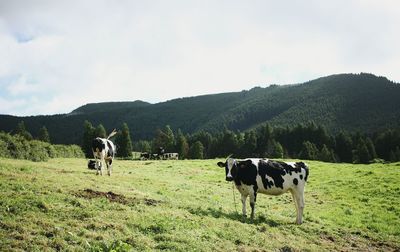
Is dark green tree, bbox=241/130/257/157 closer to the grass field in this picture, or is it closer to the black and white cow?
the grass field

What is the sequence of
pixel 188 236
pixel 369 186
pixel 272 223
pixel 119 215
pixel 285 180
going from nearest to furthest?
pixel 188 236, pixel 119 215, pixel 272 223, pixel 285 180, pixel 369 186

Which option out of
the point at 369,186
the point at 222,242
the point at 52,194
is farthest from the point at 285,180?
the point at 369,186

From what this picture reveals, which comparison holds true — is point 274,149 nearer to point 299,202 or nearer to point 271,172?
point 299,202

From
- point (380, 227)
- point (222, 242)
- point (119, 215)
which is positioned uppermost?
point (119, 215)

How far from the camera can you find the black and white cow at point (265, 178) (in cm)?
1892

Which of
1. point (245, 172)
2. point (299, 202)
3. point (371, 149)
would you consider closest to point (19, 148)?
point (245, 172)

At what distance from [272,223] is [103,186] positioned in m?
9.17

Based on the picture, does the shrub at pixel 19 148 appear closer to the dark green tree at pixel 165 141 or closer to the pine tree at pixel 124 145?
the pine tree at pixel 124 145

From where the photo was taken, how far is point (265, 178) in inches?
749

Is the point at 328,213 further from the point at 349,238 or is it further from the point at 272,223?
the point at 272,223

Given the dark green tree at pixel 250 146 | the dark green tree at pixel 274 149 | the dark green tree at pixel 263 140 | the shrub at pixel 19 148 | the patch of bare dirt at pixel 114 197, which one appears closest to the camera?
the patch of bare dirt at pixel 114 197

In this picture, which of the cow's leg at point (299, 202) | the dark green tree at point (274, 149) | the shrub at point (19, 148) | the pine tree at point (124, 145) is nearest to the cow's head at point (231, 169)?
the cow's leg at point (299, 202)

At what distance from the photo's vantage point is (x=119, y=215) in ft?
44.4

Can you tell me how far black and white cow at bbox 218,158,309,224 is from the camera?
1892 centimetres
